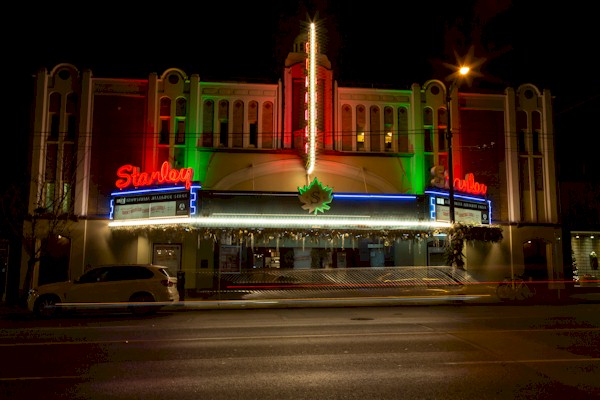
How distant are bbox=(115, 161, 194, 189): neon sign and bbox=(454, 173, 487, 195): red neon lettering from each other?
11509mm

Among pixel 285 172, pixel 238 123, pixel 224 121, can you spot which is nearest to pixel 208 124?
pixel 224 121

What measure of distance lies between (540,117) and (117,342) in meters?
23.4

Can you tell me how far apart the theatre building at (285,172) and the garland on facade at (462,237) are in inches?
13.4

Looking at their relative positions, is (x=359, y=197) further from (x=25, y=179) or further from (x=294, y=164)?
(x=25, y=179)

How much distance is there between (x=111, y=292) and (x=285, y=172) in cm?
1066

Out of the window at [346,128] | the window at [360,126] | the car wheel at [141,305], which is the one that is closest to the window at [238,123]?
the window at [346,128]

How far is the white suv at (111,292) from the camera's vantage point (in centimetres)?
1609

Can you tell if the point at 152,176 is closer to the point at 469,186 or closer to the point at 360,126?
the point at 360,126

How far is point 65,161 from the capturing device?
2336 centimetres

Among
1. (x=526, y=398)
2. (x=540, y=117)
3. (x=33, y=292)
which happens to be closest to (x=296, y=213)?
(x=33, y=292)

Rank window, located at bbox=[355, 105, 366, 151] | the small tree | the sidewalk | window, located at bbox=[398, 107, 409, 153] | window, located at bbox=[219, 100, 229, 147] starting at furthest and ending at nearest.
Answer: window, located at bbox=[398, 107, 409, 153], window, located at bbox=[355, 105, 366, 151], window, located at bbox=[219, 100, 229, 147], the small tree, the sidewalk

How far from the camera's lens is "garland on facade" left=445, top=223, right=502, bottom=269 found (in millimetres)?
21625

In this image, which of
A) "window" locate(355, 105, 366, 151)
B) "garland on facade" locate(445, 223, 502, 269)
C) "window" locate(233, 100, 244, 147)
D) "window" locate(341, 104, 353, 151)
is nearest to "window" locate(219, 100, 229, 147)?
"window" locate(233, 100, 244, 147)

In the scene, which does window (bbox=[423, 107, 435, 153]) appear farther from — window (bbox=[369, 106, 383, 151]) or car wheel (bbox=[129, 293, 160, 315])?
car wheel (bbox=[129, 293, 160, 315])
